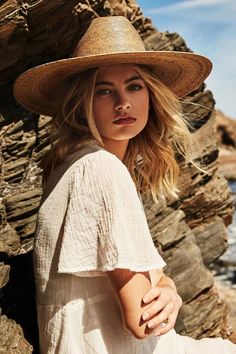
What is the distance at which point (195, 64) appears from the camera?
4234mm

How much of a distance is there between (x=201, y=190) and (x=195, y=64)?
240 inches

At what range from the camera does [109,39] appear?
12.0ft

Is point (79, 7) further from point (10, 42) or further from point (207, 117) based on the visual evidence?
point (207, 117)

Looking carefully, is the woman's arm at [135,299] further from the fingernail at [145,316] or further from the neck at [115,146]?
the neck at [115,146]

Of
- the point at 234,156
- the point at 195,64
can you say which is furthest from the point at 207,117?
the point at 234,156

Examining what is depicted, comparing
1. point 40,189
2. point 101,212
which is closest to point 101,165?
point 101,212

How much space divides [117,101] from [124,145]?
1.39ft

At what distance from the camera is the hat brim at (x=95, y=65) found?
353cm

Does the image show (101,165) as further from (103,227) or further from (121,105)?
(121,105)

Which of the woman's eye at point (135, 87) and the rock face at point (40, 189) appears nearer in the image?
the woman's eye at point (135, 87)


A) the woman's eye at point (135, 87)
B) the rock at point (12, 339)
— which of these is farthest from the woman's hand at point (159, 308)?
the woman's eye at point (135, 87)

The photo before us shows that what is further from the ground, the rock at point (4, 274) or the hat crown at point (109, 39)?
the hat crown at point (109, 39)

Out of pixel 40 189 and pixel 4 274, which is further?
pixel 40 189

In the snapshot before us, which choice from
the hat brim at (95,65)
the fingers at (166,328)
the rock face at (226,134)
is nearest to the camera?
the fingers at (166,328)
